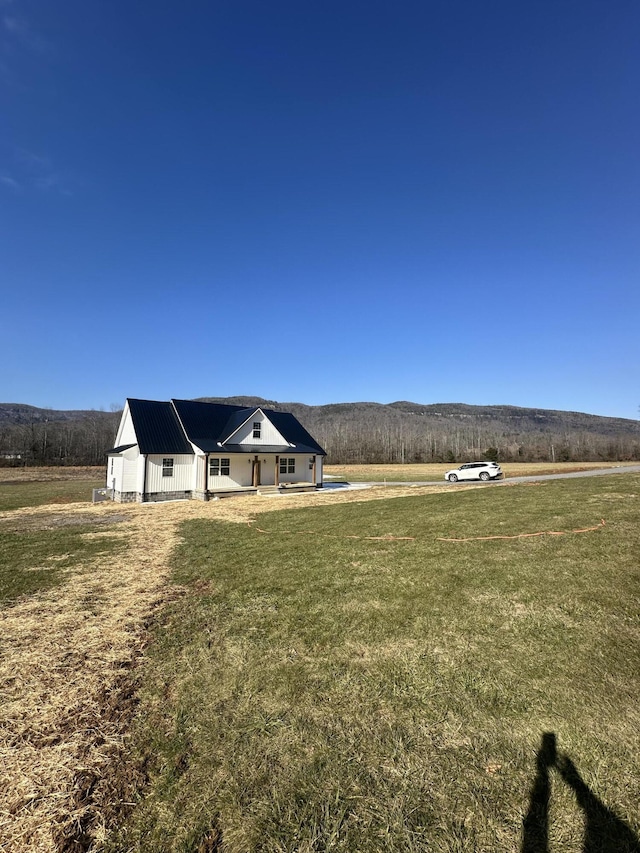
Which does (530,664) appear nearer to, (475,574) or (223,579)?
(475,574)

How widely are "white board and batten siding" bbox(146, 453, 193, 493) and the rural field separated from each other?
49.1 feet

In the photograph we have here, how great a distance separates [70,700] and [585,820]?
13.5 feet

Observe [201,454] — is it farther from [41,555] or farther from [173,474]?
[41,555]

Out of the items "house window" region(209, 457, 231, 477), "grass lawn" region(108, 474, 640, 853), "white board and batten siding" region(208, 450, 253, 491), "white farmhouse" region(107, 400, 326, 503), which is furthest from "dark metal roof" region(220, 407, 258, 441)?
"grass lawn" region(108, 474, 640, 853)

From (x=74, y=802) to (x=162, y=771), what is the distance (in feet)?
1.73

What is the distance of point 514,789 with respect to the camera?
96.7 inches

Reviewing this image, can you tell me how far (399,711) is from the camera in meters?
3.25

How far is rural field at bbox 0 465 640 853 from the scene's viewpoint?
7.46ft

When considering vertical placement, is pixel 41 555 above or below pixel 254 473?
below

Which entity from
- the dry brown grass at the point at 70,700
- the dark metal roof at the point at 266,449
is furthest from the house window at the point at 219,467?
the dry brown grass at the point at 70,700

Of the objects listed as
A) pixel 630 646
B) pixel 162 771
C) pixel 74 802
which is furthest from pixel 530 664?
pixel 74 802

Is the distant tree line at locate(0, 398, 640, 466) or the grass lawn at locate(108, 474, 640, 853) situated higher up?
the distant tree line at locate(0, 398, 640, 466)

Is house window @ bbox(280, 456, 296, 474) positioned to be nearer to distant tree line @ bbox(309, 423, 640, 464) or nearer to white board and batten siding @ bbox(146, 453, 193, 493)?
white board and batten siding @ bbox(146, 453, 193, 493)

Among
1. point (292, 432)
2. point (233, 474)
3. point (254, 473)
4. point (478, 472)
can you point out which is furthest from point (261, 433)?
point (478, 472)
